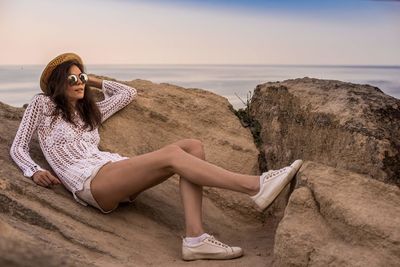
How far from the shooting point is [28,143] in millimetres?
4938

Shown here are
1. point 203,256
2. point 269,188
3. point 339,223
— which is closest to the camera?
point 339,223

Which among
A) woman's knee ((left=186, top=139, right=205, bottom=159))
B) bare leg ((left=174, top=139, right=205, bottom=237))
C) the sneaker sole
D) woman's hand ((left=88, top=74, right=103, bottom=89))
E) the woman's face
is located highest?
the woman's face

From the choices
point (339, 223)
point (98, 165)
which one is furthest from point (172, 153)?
point (339, 223)

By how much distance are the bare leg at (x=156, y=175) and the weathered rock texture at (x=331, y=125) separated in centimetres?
95

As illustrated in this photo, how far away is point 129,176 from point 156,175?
7.0 inches

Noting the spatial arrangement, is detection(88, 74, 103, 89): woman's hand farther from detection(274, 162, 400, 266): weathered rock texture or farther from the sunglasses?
detection(274, 162, 400, 266): weathered rock texture

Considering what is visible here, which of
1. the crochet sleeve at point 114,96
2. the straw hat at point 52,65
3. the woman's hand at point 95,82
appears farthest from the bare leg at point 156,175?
the woman's hand at point 95,82

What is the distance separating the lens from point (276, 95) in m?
6.13

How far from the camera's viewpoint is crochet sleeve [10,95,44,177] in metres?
4.78

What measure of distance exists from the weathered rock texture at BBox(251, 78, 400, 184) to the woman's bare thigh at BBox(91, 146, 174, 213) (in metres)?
1.33

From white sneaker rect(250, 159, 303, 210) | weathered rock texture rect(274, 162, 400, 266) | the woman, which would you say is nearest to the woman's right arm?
the woman

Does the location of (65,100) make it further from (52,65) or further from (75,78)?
(52,65)

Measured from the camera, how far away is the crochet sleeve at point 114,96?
571 centimetres

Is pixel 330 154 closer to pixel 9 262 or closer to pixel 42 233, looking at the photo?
pixel 42 233
